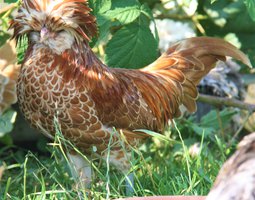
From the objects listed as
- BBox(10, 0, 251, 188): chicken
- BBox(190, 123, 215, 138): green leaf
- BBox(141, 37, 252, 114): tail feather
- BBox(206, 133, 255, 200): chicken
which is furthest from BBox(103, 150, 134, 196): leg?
BBox(206, 133, 255, 200): chicken

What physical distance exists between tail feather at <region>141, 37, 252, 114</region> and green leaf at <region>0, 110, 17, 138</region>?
76cm

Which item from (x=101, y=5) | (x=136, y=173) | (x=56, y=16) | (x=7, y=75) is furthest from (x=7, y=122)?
(x=56, y=16)

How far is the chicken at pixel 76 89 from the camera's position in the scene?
2.64m

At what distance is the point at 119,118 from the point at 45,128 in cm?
27

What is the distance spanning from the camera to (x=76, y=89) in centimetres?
264

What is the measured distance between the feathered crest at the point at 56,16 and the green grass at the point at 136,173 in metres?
0.40

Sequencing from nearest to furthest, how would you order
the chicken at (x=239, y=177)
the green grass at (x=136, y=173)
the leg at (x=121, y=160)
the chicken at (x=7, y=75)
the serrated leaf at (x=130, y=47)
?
the chicken at (x=239, y=177) < the green grass at (x=136, y=173) < the leg at (x=121, y=160) < the serrated leaf at (x=130, y=47) < the chicken at (x=7, y=75)

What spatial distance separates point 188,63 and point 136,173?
501 mm

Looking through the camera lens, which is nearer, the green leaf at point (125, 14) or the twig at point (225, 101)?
the green leaf at point (125, 14)

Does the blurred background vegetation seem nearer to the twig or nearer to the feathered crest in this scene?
the twig

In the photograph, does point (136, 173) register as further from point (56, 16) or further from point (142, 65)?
point (56, 16)

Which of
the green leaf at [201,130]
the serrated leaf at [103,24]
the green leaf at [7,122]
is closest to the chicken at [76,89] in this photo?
the serrated leaf at [103,24]

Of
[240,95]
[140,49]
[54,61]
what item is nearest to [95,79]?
[54,61]

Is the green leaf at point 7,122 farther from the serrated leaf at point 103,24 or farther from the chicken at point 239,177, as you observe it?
the chicken at point 239,177
